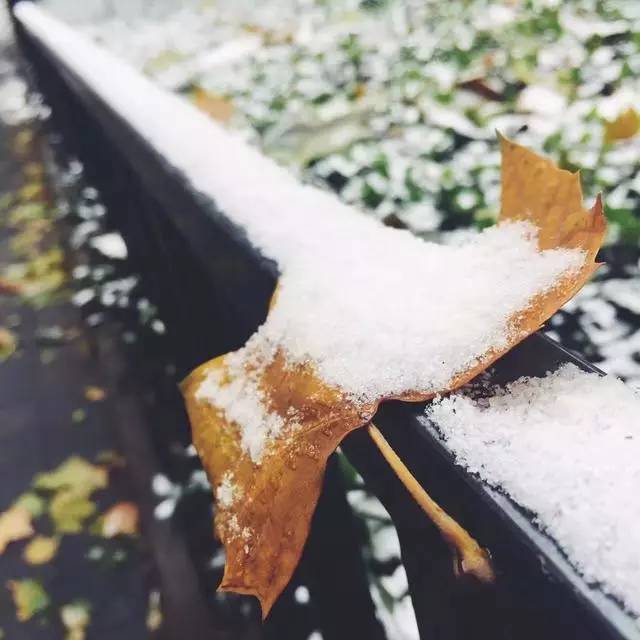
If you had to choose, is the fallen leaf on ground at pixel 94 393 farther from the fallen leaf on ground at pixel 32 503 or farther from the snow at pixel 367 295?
the snow at pixel 367 295

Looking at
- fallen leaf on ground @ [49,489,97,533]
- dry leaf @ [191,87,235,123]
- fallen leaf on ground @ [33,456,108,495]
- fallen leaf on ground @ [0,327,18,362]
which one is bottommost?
fallen leaf on ground @ [0,327,18,362]

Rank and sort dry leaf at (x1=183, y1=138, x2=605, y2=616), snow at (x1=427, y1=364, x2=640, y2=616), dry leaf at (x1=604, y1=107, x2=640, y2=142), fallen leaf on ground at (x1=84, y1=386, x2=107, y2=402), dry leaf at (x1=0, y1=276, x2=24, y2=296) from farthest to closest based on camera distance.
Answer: dry leaf at (x1=0, y1=276, x2=24, y2=296) < fallen leaf on ground at (x1=84, y1=386, x2=107, y2=402) < dry leaf at (x1=604, y1=107, x2=640, y2=142) < dry leaf at (x1=183, y1=138, x2=605, y2=616) < snow at (x1=427, y1=364, x2=640, y2=616)

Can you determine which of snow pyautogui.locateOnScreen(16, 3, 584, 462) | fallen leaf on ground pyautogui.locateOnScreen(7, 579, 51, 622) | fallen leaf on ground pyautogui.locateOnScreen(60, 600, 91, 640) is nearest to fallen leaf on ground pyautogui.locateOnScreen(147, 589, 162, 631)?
fallen leaf on ground pyautogui.locateOnScreen(60, 600, 91, 640)

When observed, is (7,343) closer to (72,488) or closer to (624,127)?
(72,488)

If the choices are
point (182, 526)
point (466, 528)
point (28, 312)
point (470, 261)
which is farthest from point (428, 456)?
point (28, 312)

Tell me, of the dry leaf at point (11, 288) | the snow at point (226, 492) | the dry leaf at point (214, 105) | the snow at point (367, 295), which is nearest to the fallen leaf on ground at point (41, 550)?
the snow at point (367, 295)

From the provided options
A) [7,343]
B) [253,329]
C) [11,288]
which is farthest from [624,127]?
[11,288]

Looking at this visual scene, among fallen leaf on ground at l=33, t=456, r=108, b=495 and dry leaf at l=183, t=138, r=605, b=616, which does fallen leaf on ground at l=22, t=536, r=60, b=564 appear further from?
dry leaf at l=183, t=138, r=605, b=616

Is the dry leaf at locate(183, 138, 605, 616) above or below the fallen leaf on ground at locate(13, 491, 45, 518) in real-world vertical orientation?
above

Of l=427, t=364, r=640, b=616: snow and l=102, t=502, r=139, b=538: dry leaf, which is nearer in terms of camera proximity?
l=427, t=364, r=640, b=616: snow
